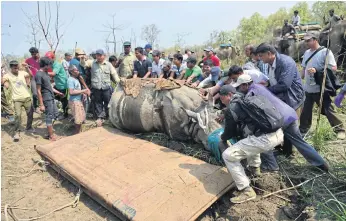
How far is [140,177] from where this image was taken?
378 centimetres

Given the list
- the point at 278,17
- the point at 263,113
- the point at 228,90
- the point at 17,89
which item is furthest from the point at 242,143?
the point at 278,17

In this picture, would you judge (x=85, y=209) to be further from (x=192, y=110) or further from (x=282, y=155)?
(x=282, y=155)

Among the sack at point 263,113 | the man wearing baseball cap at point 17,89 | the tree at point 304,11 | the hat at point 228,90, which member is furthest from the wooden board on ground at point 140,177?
the tree at point 304,11

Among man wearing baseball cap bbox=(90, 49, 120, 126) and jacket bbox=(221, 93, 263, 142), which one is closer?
jacket bbox=(221, 93, 263, 142)

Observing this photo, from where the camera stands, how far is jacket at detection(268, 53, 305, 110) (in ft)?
12.5

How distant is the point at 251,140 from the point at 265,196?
2.27 feet

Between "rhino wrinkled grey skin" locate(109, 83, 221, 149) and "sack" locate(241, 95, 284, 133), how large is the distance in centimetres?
124

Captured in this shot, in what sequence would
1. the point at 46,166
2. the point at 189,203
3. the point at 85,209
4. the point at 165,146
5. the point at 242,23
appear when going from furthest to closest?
the point at 242,23
the point at 46,166
the point at 165,146
the point at 85,209
the point at 189,203

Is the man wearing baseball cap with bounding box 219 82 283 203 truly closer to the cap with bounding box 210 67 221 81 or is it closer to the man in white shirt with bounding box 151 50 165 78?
the cap with bounding box 210 67 221 81

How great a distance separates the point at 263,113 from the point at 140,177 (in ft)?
5.91

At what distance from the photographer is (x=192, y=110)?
→ 4.53 meters

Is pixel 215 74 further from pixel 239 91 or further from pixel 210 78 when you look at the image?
pixel 239 91

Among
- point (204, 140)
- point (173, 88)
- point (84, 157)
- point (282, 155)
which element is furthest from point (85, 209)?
point (282, 155)

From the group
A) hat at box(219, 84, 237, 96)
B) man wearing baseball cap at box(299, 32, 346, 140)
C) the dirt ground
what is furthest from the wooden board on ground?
man wearing baseball cap at box(299, 32, 346, 140)
